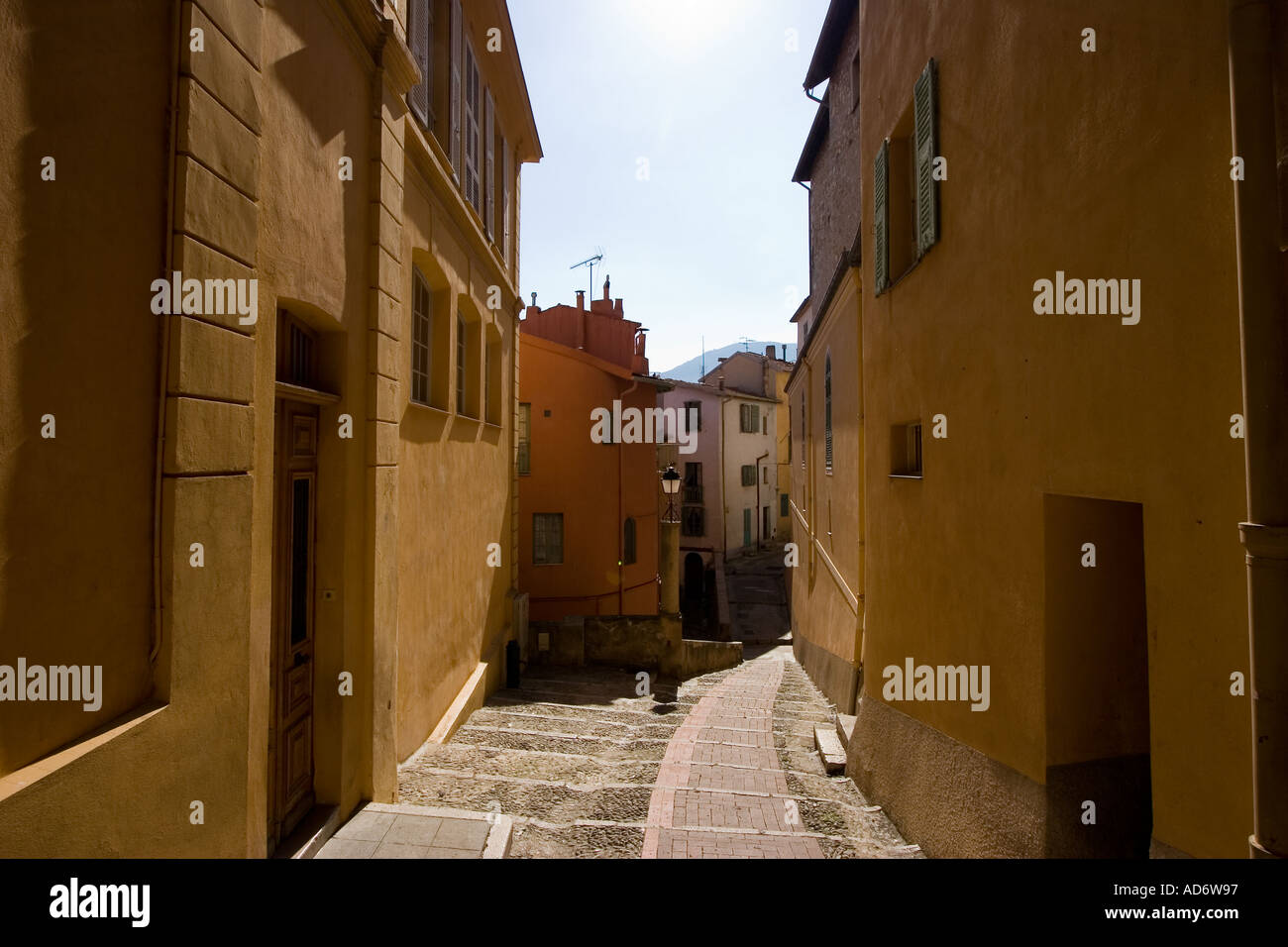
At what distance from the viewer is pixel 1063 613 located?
3973 mm

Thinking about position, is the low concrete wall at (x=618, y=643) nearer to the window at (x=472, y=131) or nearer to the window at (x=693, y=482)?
the window at (x=472, y=131)

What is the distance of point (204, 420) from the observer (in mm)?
3066

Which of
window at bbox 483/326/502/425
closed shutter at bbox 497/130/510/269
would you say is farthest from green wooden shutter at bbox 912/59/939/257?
closed shutter at bbox 497/130/510/269

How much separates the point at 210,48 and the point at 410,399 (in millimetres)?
3867

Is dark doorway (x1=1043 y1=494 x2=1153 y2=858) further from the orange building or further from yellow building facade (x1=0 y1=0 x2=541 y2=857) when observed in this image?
the orange building

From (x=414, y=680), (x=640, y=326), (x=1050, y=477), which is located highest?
(x=640, y=326)

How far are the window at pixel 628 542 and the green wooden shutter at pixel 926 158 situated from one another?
46.4 feet

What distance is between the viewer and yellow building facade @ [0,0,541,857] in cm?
235

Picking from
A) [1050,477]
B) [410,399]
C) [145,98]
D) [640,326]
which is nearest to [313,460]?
[410,399]

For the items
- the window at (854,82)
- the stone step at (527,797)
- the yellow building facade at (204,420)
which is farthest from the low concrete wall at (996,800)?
the window at (854,82)

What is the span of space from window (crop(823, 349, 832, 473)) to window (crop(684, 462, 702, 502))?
21.2 m

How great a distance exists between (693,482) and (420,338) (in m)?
27.6

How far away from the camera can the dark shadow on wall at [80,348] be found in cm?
227

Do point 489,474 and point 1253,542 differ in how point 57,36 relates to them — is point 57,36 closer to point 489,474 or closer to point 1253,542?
point 1253,542
